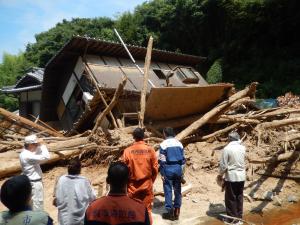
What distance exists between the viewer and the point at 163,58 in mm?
18953

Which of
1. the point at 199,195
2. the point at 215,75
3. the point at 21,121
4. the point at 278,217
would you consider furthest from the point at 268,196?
the point at 215,75

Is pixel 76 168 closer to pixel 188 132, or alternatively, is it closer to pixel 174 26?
pixel 188 132

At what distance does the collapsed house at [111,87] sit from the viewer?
11586 mm

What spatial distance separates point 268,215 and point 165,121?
5.19 metres

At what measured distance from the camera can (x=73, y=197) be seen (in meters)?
4.61

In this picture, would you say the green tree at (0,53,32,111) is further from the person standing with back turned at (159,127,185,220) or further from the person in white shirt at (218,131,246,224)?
the person in white shirt at (218,131,246,224)

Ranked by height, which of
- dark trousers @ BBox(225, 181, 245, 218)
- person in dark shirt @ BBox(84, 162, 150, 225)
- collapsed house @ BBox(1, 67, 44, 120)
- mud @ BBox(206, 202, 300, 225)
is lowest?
mud @ BBox(206, 202, 300, 225)

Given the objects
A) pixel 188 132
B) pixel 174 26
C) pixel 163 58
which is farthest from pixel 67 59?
pixel 174 26

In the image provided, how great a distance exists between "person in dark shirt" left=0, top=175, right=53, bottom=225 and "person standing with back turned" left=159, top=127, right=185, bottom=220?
4.25m

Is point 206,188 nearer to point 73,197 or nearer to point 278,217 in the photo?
point 278,217

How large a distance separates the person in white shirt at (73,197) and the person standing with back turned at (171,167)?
256 cm

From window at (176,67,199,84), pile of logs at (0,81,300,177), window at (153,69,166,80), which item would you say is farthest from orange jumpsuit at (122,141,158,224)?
window at (176,67,199,84)

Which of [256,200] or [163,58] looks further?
[163,58]

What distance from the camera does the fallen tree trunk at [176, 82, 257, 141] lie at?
36.2 feet
